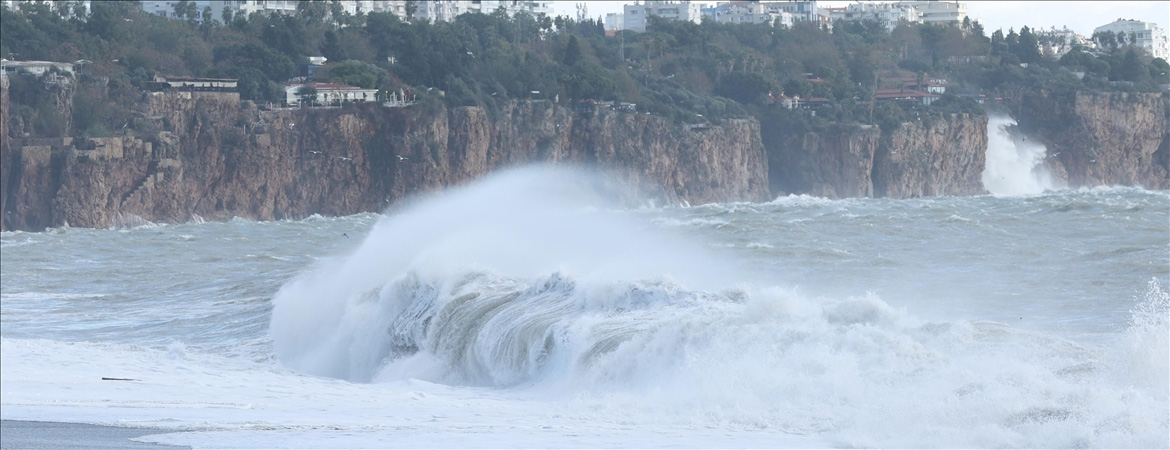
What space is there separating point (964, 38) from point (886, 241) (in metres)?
58.4

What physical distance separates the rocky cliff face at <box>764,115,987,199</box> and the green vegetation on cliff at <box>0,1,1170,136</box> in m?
0.94

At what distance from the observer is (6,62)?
4266 centimetres

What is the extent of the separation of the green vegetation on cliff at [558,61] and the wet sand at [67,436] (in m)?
34.0

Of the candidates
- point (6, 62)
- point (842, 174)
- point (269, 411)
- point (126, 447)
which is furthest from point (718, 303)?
point (842, 174)

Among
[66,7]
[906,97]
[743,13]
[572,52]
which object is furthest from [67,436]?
[743,13]

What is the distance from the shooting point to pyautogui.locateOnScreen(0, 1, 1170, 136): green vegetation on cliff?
46.8 metres

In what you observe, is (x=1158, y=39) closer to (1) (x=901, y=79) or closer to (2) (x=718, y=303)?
(1) (x=901, y=79)

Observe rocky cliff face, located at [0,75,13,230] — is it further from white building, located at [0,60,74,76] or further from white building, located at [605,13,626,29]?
white building, located at [605,13,626,29]

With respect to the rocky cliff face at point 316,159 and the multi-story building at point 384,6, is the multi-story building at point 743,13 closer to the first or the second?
the multi-story building at point 384,6

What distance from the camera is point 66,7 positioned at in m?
62.1

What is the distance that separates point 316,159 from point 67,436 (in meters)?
37.8

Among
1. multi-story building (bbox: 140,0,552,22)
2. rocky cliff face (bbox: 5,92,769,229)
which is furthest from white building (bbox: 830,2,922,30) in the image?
rocky cliff face (bbox: 5,92,769,229)

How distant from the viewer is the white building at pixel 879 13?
342ft

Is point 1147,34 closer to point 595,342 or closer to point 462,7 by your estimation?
point 462,7
